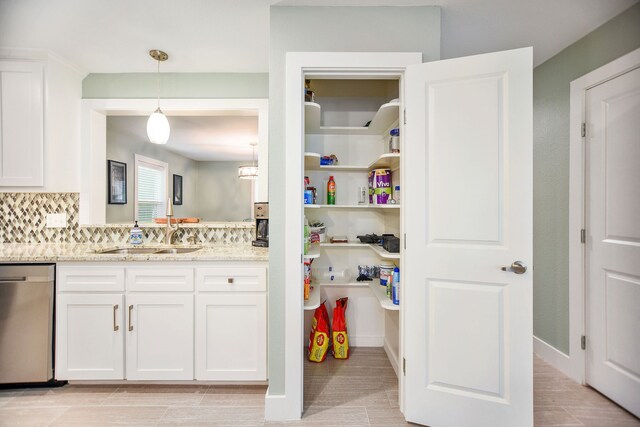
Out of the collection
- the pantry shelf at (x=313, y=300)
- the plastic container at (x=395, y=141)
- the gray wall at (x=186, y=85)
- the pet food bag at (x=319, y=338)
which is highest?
the gray wall at (x=186, y=85)

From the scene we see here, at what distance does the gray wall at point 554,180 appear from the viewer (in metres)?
2.11

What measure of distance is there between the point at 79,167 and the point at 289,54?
6.94 feet

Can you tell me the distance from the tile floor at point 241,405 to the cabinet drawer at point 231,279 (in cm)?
71

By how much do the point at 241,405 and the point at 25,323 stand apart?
5.01 feet

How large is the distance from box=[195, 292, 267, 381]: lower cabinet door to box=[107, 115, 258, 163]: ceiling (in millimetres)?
2361

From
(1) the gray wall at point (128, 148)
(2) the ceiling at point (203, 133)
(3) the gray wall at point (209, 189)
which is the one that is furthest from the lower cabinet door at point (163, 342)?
(3) the gray wall at point (209, 189)

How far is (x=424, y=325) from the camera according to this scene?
1.66 meters

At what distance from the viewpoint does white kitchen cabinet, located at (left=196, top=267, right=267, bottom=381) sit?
6.43 ft

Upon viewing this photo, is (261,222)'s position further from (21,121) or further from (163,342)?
(21,121)

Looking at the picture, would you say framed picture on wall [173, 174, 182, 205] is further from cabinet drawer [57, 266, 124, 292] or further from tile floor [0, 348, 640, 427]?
tile floor [0, 348, 640, 427]

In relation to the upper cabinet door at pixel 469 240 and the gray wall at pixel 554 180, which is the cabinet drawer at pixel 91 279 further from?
the gray wall at pixel 554 180

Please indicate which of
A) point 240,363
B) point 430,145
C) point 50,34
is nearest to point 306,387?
point 240,363

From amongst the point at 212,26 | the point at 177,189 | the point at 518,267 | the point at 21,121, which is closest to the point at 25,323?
the point at 21,121

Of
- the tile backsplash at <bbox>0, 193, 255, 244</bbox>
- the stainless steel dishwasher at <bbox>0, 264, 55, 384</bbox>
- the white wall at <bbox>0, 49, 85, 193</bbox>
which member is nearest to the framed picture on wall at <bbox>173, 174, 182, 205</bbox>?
the tile backsplash at <bbox>0, 193, 255, 244</bbox>
